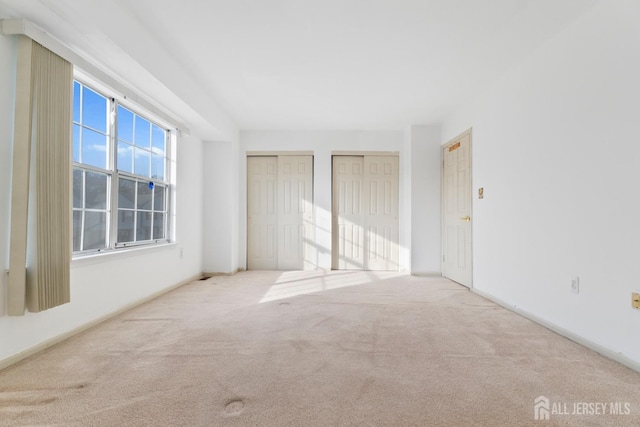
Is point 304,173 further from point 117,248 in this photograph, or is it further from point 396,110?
point 117,248

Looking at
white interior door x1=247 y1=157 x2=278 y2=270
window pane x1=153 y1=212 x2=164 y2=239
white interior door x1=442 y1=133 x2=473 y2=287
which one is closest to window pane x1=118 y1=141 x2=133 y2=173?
window pane x1=153 y1=212 x2=164 y2=239

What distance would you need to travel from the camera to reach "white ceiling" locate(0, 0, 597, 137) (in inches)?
88.8

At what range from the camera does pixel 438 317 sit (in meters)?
2.92

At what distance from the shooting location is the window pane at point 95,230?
2.73m

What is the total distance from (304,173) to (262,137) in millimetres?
1042

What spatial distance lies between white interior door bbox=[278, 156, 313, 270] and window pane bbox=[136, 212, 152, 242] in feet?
7.67

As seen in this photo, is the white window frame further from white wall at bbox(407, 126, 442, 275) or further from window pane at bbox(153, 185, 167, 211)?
white wall at bbox(407, 126, 442, 275)

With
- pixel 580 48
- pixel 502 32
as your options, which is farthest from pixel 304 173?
pixel 580 48

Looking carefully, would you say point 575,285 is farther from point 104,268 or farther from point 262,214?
point 262,214

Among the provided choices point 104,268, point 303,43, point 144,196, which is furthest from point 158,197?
point 303,43

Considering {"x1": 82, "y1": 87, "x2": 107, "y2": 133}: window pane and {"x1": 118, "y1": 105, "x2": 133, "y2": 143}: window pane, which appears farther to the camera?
{"x1": 118, "y1": 105, "x2": 133, "y2": 143}: window pane

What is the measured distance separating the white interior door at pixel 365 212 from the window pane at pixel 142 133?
10.2 feet

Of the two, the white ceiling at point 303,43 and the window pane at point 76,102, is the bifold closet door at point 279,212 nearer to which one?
the white ceiling at point 303,43

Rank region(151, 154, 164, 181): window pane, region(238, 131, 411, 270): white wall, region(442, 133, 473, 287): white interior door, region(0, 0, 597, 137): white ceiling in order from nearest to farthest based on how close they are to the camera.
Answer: region(0, 0, 597, 137): white ceiling → region(151, 154, 164, 181): window pane → region(442, 133, 473, 287): white interior door → region(238, 131, 411, 270): white wall
